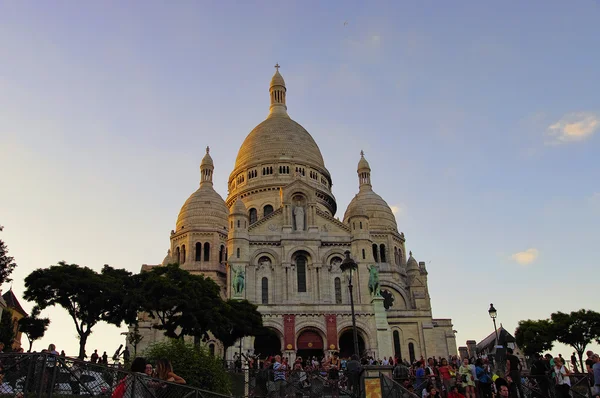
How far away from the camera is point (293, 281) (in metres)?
51.1

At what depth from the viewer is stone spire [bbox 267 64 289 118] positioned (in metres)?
79.8

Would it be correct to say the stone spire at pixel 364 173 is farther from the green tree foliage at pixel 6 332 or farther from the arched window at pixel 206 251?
the green tree foliage at pixel 6 332

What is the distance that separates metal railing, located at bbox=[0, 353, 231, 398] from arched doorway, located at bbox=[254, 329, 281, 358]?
127ft

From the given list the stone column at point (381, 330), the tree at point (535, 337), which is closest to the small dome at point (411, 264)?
the tree at point (535, 337)

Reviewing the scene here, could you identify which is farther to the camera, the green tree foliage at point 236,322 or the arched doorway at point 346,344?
the arched doorway at point 346,344

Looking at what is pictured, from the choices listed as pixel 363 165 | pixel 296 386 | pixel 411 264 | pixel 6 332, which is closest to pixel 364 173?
pixel 363 165

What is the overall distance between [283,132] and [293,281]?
2709 centimetres

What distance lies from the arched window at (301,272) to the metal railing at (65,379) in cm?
4151

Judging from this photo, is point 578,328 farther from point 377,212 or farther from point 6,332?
point 6,332

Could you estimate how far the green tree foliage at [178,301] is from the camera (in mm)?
36844

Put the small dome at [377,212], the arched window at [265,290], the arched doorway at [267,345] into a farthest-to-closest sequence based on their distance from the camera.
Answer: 1. the small dome at [377,212]
2. the arched window at [265,290]
3. the arched doorway at [267,345]

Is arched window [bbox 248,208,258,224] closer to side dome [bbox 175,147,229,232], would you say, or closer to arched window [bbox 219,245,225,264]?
side dome [bbox 175,147,229,232]

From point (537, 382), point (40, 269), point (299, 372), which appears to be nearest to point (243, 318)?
point (40, 269)

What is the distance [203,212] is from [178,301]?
91.4 ft
